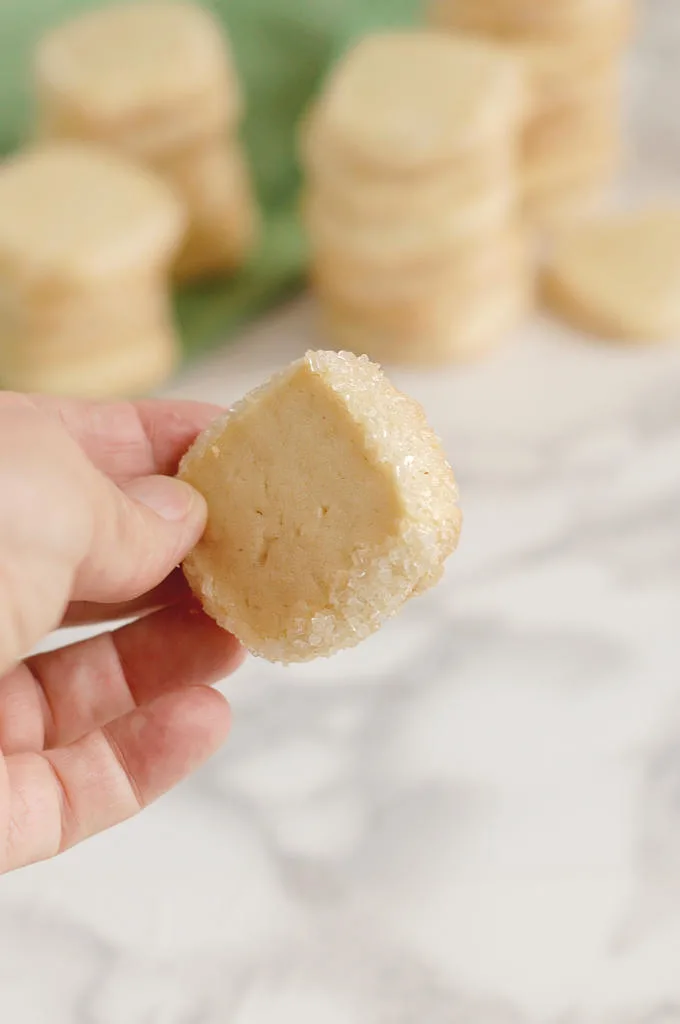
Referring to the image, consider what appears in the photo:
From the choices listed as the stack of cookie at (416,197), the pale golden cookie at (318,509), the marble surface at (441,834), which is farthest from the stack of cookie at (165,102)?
the pale golden cookie at (318,509)

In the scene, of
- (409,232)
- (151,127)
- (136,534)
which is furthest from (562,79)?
(136,534)

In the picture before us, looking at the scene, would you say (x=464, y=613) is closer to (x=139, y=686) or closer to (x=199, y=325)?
(x=139, y=686)

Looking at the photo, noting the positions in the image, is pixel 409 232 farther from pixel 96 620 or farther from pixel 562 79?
pixel 96 620

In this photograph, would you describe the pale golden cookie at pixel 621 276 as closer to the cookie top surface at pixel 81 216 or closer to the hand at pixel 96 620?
the cookie top surface at pixel 81 216

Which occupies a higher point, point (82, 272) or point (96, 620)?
point (82, 272)

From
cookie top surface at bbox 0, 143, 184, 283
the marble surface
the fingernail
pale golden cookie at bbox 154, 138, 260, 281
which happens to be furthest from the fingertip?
pale golden cookie at bbox 154, 138, 260, 281

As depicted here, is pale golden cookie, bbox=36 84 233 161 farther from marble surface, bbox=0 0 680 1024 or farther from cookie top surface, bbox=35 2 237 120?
Answer: marble surface, bbox=0 0 680 1024
